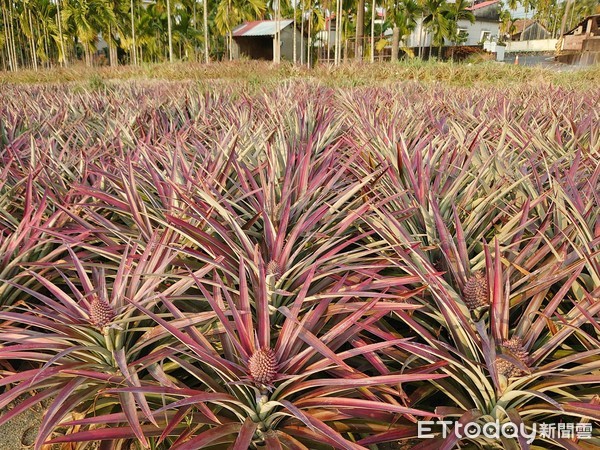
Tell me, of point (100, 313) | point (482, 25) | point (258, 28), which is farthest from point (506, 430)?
point (482, 25)

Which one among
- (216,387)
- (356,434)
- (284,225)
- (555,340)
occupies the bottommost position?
(356,434)

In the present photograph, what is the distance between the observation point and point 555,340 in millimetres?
981

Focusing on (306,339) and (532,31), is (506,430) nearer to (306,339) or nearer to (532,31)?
(306,339)

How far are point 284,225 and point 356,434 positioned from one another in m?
0.60

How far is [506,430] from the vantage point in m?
0.92

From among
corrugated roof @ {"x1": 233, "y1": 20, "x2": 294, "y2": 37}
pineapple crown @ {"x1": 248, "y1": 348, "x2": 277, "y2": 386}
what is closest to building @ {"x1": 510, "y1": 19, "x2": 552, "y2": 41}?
corrugated roof @ {"x1": 233, "y1": 20, "x2": 294, "y2": 37}

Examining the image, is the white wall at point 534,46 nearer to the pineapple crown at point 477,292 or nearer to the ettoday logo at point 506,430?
the pineapple crown at point 477,292

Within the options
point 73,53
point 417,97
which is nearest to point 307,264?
point 417,97

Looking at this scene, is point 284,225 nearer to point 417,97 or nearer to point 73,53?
point 417,97

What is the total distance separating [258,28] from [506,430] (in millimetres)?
34279

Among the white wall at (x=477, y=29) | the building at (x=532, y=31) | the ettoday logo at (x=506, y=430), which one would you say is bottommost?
the ettoday logo at (x=506, y=430)

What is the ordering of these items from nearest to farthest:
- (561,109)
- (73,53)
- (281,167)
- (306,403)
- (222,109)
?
(306,403)
(281,167)
(561,109)
(222,109)
(73,53)

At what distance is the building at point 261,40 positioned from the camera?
31.2 m

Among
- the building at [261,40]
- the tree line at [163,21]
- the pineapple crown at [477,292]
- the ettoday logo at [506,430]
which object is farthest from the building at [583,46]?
the ettoday logo at [506,430]
